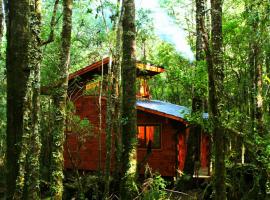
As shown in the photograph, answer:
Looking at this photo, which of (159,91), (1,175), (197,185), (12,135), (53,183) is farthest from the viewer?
(159,91)

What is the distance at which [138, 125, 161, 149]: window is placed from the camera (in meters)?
17.8

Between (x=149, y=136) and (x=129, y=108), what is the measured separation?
24.3 ft

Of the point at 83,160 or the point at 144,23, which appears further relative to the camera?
the point at 83,160

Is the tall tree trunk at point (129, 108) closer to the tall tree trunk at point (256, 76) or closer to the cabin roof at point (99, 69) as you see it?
the tall tree trunk at point (256, 76)

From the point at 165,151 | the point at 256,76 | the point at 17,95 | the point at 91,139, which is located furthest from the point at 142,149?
the point at 17,95

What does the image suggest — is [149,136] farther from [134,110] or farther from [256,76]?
[134,110]

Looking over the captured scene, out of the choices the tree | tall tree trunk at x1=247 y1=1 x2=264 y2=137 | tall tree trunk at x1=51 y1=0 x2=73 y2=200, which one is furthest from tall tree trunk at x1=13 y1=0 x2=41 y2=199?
tall tree trunk at x1=247 y1=1 x2=264 y2=137

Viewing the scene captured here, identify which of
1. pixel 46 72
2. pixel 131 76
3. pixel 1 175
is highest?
pixel 46 72

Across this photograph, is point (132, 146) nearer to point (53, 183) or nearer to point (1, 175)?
point (53, 183)

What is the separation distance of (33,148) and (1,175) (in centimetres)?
1485

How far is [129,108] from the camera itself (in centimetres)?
1101

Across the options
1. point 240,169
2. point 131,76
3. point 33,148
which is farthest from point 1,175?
point 33,148

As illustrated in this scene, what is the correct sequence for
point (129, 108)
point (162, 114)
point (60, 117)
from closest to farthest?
point (60, 117) → point (129, 108) → point (162, 114)

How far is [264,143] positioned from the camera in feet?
30.0
